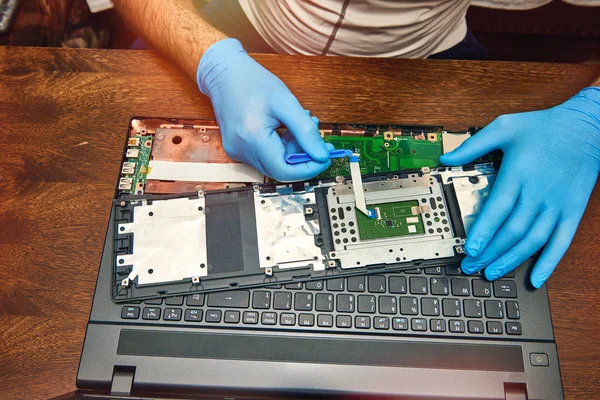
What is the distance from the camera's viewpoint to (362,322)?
116 cm

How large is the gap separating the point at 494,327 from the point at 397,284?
27 cm

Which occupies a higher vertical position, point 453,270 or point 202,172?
point 202,172

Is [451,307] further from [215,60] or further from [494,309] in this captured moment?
[215,60]

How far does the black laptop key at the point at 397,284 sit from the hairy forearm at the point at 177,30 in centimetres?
86

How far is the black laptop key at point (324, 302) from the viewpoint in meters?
1.17

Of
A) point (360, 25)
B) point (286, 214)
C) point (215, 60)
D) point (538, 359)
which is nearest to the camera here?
point (538, 359)

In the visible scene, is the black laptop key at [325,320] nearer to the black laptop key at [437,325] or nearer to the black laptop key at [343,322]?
the black laptop key at [343,322]

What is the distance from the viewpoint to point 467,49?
1728 millimetres

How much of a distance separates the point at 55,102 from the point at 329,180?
908 millimetres

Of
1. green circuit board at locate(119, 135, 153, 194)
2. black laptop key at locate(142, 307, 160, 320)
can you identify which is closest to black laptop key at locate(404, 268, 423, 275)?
black laptop key at locate(142, 307, 160, 320)

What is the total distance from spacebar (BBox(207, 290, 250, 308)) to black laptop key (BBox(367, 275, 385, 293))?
33cm

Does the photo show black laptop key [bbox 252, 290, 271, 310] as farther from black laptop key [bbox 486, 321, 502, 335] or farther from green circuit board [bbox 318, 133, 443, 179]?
black laptop key [bbox 486, 321, 502, 335]

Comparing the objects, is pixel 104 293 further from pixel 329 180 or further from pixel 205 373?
pixel 329 180

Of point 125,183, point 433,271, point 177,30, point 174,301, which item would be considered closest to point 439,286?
point 433,271
